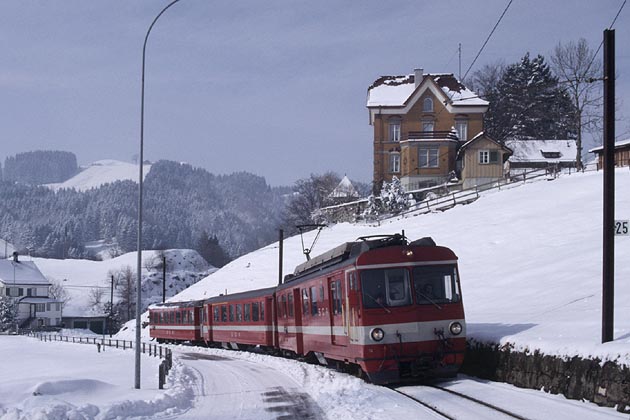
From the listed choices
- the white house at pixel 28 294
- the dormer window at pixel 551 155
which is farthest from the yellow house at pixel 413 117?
the white house at pixel 28 294

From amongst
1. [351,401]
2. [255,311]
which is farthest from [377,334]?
[255,311]

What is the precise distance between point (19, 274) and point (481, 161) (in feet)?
267

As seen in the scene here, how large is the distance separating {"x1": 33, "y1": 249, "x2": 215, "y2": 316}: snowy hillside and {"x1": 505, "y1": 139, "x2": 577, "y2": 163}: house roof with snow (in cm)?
7487

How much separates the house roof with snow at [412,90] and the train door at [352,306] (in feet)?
193

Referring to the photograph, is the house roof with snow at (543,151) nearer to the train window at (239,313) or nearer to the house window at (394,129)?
the house window at (394,129)

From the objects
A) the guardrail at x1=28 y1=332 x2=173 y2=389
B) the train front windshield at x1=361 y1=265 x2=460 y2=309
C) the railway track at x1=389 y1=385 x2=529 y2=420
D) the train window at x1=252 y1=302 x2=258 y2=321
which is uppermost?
the train front windshield at x1=361 y1=265 x2=460 y2=309

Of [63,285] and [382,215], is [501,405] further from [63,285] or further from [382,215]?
[63,285]

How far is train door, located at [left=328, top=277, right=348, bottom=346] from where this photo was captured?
61.3ft

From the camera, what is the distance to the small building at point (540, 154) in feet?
270

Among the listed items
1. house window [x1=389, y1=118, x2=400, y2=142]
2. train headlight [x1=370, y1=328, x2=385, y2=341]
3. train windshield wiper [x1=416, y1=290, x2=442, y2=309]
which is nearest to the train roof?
train windshield wiper [x1=416, y1=290, x2=442, y2=309]

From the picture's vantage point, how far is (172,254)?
172500mm

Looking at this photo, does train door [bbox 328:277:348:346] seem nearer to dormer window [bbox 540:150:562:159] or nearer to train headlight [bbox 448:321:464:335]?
train headlight [bbox 448:321:464:335]

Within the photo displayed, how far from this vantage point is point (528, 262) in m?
40.1

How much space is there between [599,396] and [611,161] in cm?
470
